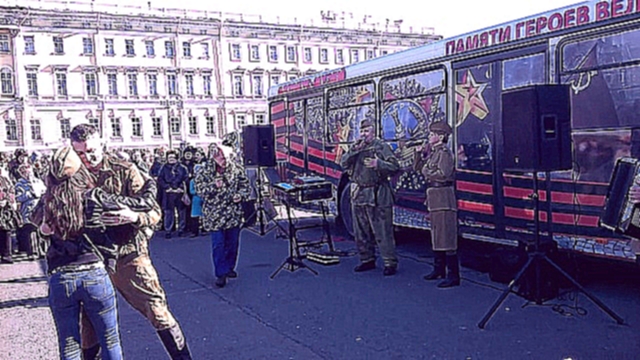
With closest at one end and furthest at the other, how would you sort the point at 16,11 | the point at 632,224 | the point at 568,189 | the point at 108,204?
the point at 108,204 < the point at 632,224 < the point at 568,189 < the point at 16,11

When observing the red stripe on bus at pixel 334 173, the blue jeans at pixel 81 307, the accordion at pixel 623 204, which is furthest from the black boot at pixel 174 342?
the red stripe on bus at pixel 334 173

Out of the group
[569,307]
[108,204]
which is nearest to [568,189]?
[569,307]

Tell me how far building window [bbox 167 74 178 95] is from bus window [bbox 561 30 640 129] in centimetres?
5613

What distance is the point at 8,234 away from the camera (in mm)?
11281

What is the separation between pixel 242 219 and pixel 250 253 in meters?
2.71

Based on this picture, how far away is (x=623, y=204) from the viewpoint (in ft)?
15.0

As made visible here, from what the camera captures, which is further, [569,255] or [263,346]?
[569,255]

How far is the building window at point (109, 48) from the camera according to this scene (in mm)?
57969

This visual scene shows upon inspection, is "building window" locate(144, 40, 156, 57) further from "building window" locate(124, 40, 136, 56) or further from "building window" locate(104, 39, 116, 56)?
"building window" locate(104, 39, 116, 56)

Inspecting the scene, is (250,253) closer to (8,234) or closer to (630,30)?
(8,234)

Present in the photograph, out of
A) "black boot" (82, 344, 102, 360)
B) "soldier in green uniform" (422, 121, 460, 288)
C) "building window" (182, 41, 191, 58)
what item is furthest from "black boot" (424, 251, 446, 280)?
"building window" (182, 41, 191, 58)

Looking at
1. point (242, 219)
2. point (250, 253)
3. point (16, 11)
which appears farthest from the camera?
point (16, 11)

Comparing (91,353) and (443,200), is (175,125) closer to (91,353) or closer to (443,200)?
(443,200)

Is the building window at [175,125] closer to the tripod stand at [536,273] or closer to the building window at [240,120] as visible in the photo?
the building window at [240,120]
